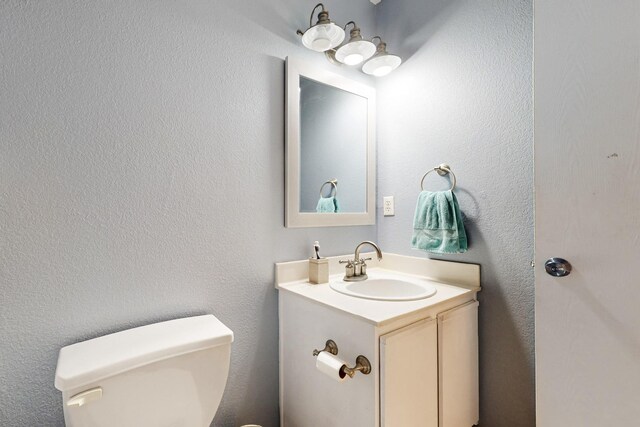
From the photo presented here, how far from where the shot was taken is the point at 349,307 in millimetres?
1017

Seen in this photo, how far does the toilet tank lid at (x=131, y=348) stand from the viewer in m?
0.75

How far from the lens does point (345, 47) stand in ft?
4.60

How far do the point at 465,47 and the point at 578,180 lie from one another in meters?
0.81

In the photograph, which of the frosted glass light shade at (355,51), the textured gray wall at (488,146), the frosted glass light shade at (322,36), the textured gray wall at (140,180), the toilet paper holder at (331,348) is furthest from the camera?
the frosted glass light shade at (355,51)

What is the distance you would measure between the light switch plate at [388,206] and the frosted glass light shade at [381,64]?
2.15 ft

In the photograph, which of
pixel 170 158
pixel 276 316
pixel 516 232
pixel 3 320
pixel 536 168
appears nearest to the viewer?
pixel 3 320

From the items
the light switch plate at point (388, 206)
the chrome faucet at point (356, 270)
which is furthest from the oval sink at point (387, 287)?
the light switch plate at point (388, 206)

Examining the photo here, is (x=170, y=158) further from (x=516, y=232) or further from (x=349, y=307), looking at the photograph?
(x=516, y=232)

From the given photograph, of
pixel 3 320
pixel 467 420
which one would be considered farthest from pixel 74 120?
pixel 467 420

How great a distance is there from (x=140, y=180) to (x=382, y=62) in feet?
4.04

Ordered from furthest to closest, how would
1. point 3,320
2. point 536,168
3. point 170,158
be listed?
point 170,158
point 536,168
point 3,320

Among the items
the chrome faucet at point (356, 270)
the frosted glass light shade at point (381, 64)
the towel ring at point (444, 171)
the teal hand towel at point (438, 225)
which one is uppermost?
the frosted glass light shade at point (381, 64)

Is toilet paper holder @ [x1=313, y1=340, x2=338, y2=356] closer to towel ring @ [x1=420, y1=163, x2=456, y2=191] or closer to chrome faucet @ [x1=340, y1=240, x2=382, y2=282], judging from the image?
chrome faucet @ [x1=340, y1=240, x2=382, y2=282]

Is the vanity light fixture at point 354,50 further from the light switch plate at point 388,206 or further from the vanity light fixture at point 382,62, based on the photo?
the light switch plate at point 388,206
